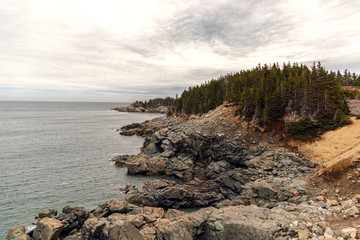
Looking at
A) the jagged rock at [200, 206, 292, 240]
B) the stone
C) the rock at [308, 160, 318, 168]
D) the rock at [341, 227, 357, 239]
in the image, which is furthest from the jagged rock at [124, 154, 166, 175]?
the rock at [341, 227, 357, 239]

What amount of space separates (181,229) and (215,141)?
28337 mm

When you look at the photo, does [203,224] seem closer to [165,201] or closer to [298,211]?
[298,211]

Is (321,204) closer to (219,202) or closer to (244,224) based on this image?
(244,224)

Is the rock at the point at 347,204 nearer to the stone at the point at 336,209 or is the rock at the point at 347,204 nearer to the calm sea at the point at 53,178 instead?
the stone at the point at 336,209

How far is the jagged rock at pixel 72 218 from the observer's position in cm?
2225

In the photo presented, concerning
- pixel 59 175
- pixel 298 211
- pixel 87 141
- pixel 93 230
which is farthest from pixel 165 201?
pixel 87 141

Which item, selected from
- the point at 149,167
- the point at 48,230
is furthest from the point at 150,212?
the point at 149,167

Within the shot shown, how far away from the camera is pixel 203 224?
684 inches

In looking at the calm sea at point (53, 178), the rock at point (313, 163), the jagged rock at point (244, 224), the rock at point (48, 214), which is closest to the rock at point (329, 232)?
the jagged rock at point (244, 224)

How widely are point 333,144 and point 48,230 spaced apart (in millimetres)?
43116

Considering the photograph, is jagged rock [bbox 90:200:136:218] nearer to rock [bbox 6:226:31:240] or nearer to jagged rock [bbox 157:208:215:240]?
rock [bbox 6:226:31:240]

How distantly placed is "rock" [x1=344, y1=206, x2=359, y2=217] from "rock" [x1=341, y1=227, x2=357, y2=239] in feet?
8.01

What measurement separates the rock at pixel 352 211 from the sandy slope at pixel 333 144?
16.8 m

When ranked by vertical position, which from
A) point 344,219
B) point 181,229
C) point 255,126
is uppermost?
point 255,126
